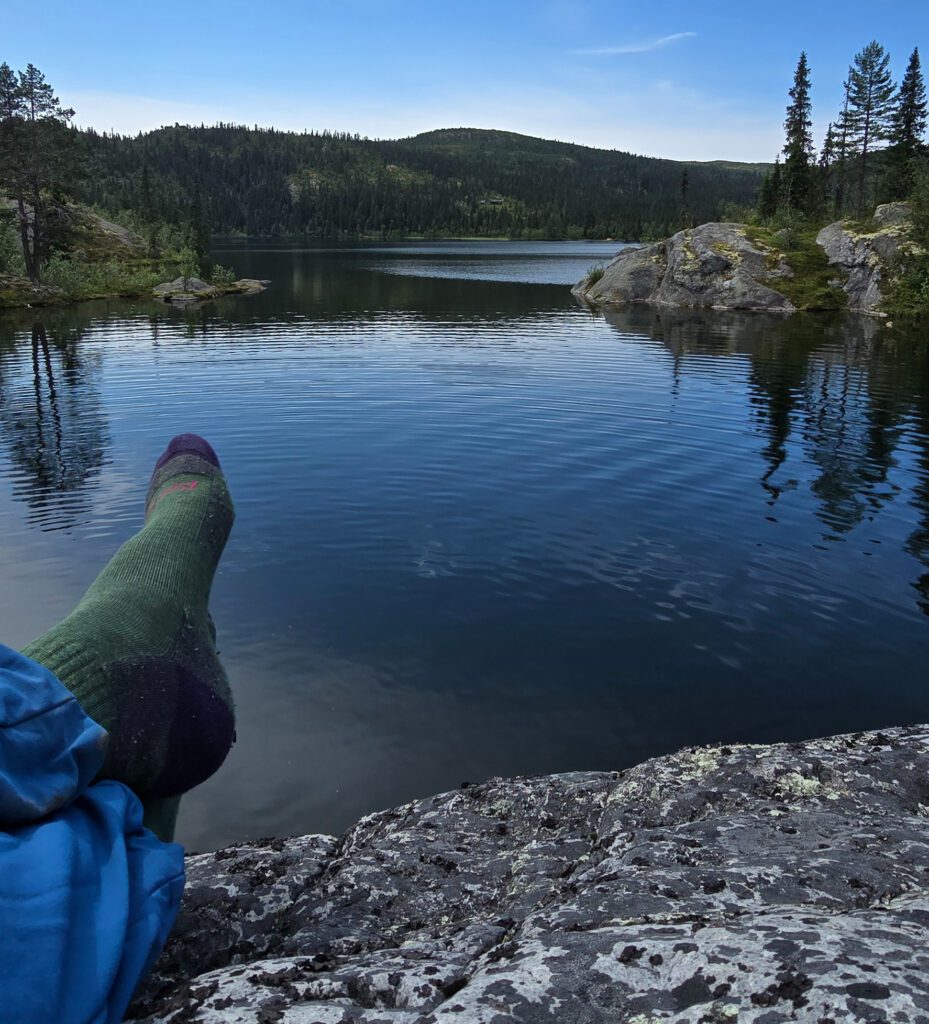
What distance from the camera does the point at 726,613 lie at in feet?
34.6

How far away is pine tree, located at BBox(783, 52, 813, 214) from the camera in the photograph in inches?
3241

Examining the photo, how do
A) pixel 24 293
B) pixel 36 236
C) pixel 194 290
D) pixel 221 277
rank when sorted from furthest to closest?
pixel 221 277, pixel 194 290, pixel 36 236, pixel 24 293

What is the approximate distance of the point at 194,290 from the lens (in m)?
71.6

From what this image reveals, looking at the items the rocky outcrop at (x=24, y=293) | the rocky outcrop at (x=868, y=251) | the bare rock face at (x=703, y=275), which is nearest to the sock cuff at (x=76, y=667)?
the bare rock face at (x=703, y=275)

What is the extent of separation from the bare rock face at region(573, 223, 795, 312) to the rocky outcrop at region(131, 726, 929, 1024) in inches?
2468

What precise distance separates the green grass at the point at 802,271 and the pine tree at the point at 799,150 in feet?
45.0

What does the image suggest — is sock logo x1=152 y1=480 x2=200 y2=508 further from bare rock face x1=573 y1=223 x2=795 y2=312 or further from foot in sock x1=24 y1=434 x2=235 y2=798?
bare rock face x1=573 y1=223 x2=795 y2=312

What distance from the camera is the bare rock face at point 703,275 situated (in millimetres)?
61531

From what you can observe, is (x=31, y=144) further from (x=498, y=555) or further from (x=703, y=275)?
(x=498, y=555)

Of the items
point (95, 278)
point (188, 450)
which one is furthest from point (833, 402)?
point (95, 278)

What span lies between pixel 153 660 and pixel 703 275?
67.3 metres

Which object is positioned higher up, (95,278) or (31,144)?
(31,144)

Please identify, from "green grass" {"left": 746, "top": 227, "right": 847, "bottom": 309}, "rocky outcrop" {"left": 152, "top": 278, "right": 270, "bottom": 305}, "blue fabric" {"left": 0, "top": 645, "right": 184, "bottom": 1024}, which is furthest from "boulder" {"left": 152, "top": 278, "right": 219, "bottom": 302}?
"blue fabric" {"left": 0, "top": 645, "right": 184, "bottom": 1024}

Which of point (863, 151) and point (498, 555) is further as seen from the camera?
point (863, 151)
